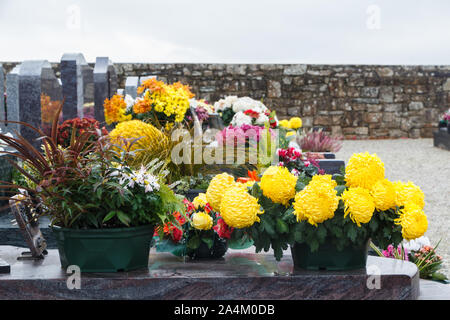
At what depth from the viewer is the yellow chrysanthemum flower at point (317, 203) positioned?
1.68 metres

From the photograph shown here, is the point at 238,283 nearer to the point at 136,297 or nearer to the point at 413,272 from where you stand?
the point at 136,297

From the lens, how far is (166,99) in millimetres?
5594

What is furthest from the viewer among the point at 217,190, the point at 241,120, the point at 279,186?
the point at 241,120

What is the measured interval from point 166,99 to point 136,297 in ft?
13.3

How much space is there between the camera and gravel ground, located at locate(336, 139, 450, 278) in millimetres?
4812

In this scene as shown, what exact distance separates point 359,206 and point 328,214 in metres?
0.10

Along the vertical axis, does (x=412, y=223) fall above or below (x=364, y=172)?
below

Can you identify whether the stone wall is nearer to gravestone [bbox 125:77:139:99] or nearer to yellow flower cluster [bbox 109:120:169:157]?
gravestone [bbox 125:77:139:99]

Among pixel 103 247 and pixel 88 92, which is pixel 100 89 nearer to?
pixel 88 92

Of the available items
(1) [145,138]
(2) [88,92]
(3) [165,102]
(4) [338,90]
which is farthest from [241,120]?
(4) [338,90]

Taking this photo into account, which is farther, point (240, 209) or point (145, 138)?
point (145, 138)

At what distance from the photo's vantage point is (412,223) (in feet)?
5.63

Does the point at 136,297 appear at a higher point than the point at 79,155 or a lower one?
lower
